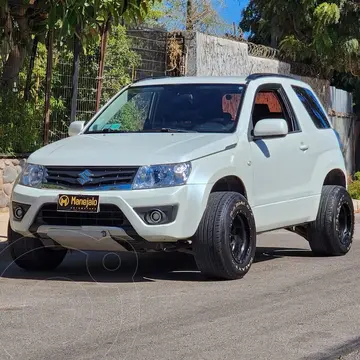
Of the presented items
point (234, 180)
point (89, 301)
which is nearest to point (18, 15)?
point (234, 180)

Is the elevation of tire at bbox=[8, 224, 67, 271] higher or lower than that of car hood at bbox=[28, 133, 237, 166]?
lower

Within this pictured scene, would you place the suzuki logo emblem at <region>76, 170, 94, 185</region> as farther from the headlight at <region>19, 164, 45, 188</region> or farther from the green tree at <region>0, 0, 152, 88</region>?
the green tree at <region>0, 0, 152, 88</region>

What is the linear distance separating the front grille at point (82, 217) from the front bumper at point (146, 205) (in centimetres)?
4

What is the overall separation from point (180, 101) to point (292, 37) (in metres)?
12.9

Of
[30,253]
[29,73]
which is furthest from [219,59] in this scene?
[30,253]

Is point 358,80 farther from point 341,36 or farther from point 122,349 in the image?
point 122,349

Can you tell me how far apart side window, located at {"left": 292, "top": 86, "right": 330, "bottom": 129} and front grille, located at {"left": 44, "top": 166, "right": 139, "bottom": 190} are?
306 cm

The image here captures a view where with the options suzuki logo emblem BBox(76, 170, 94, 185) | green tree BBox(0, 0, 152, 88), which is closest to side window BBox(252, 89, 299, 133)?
suzuki logo emblem BBox(76, 170, 94, 185)

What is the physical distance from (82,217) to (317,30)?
13.7 metres

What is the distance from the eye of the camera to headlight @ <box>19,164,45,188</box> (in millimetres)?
8352

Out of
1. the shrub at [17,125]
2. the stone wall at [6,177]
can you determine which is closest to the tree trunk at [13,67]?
the shrub at [17,125]

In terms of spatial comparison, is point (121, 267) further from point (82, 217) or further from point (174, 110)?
point (174, 110)

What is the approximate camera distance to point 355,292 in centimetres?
814

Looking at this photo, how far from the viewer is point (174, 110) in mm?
9352
